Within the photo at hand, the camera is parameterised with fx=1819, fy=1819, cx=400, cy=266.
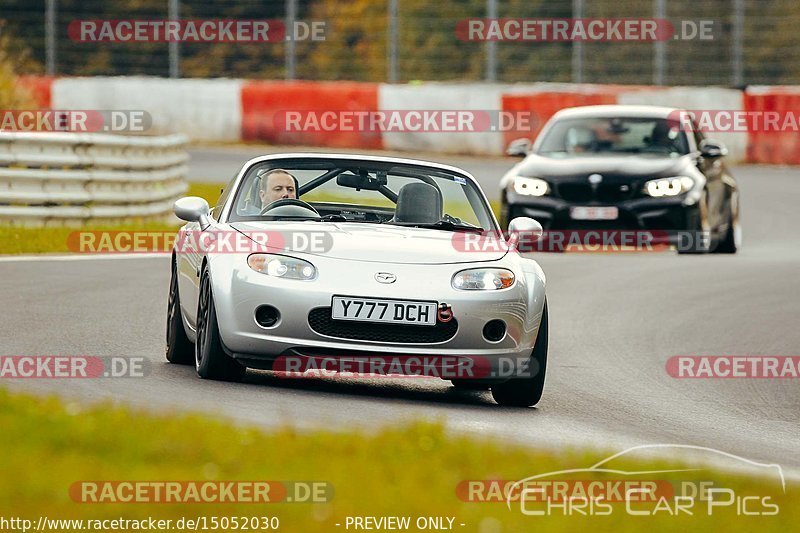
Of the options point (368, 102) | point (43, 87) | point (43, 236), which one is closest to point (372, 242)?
point (43, 236)

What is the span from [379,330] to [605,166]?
9794mm

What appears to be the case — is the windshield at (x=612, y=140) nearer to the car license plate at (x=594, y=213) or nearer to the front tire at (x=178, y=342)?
the car license plate at (x=594, y=213)

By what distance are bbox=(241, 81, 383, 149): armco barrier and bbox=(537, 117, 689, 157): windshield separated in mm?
11885

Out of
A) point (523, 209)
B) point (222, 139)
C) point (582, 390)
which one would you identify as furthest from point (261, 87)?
point (582, 390)

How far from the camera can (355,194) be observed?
9.98 metres

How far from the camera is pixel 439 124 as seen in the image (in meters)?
31.6

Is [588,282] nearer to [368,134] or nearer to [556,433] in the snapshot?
[556,433]

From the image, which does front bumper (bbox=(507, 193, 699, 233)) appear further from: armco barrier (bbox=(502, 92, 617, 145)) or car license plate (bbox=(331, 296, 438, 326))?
armco barrier (bbox=(502, 92, 617, 145))

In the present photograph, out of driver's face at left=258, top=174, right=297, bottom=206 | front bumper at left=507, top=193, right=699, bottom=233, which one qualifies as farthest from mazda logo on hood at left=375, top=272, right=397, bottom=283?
front bumper at left=507, top=193, right=699, bottom=233

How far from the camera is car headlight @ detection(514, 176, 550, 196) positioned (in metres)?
18.1

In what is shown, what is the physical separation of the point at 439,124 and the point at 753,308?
18064 mm

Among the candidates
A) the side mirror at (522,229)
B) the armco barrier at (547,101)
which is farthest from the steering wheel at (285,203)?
the armco barrier at (547,101)

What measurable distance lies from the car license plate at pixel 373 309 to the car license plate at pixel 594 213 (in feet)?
30.9

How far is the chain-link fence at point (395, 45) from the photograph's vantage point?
32719mm
